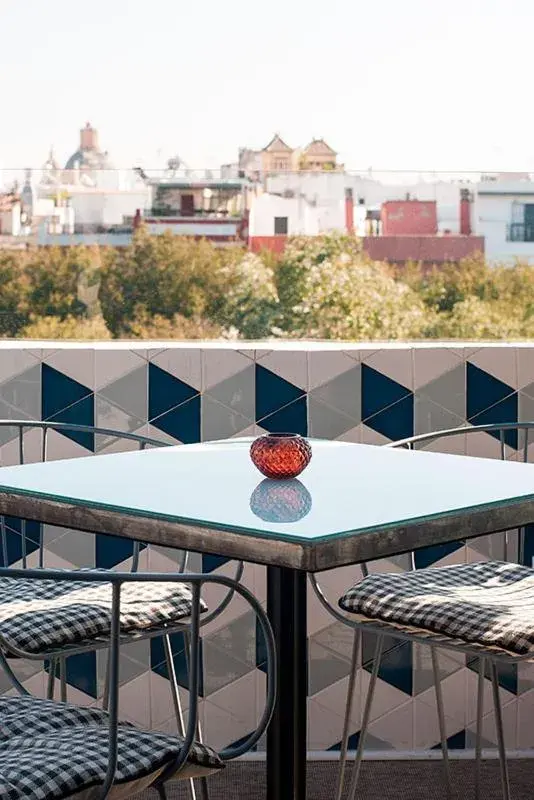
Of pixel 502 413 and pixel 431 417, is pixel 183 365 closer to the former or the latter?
pixel 431 417

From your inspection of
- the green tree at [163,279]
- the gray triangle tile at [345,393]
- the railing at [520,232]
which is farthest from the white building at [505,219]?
the gray triangle tile at [345,393]

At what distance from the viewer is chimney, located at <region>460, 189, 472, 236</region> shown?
60.8ft

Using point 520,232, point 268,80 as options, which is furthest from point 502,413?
point 268,80

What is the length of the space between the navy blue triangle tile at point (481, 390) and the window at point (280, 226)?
16.3m

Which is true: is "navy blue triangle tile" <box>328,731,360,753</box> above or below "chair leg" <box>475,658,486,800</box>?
below

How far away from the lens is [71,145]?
25.7 m

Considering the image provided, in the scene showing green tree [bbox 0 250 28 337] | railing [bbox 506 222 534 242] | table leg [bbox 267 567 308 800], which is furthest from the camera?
green tree [bbox 0 250 28 337]

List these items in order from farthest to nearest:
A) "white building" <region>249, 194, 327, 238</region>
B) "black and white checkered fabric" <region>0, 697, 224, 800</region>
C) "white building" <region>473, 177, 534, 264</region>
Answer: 1. "white building" <region>249, 194, 327, 238</region>
2. "white building" <region>473, 177, 534, 264</region>
3. "black and white checkered fabric" <region>0, 697, 224, 800</region>

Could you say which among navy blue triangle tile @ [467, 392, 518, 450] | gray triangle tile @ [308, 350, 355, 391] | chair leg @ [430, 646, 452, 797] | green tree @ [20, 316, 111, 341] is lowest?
chair leg @ [430, 646, 452, 797]

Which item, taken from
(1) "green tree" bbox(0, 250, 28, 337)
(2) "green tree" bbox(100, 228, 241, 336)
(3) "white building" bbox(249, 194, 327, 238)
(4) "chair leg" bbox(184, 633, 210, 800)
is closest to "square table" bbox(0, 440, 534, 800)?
(4) "chair leg" bbox(184, 633, 210, 800)

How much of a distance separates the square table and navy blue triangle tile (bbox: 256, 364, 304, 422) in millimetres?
770

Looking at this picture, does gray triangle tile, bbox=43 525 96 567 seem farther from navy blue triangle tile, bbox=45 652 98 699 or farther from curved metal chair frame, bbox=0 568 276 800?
curved metal chair frame, bbox=0 568 276 800

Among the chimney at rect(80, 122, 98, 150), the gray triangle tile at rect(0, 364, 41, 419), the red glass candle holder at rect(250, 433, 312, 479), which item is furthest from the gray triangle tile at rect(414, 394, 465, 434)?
the chimney at rect(80, 122, 98, 150)

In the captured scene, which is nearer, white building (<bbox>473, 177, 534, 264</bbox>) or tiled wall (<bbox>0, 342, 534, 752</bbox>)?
tiled wall (<bbox>0, 342, 534, 752</bbox>)
